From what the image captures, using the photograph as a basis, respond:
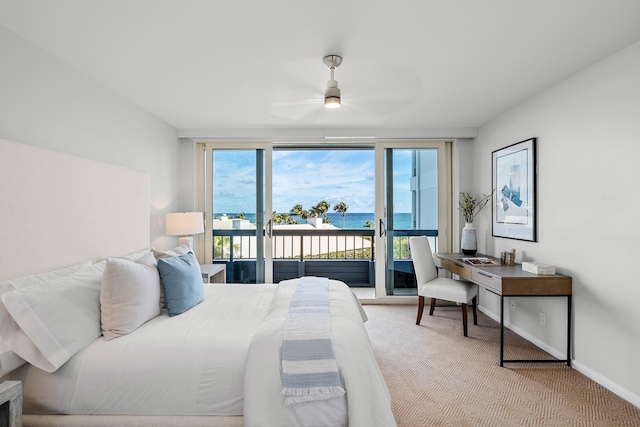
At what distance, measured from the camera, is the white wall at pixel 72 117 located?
6.73 feet

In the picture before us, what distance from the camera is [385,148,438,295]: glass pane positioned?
4691 mm

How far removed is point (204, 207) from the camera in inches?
185

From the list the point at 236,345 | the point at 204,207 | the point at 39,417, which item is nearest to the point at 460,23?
the point at 236,345

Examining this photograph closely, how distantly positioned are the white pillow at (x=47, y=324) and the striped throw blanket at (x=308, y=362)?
1.14 m

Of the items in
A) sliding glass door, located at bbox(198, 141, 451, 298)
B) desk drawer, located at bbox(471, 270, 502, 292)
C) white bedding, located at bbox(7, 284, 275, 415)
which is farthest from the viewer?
sliding glass door, located at bbox(198, 141, 451, 298)

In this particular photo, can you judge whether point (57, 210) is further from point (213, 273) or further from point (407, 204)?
point (407, 204)

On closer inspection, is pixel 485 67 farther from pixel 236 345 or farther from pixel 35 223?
pixel 35 223

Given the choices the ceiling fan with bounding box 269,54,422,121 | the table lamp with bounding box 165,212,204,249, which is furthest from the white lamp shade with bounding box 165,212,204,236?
the ceiling fan with bounding box 269,54,422,121

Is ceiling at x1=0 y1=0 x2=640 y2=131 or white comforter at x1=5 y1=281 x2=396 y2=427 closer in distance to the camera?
white comforter at x1=5 y1=281 x2=396 y2=427

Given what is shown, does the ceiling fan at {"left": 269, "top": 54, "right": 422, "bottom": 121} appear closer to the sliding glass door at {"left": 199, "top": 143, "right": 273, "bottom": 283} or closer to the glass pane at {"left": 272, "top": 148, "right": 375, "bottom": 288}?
the sliding glass door at {"left": 199, "top": 143, "right": 273, "bottom": 283}

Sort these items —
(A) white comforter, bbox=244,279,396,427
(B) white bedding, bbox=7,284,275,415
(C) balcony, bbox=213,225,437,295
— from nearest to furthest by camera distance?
(A) white comforter, bbox=244,279,396,427 < (B) white bedding, bbox=7,284,275,415 < (C) balcony, bbox=213,225,437,295

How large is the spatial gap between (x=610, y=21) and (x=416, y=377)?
9.14 ft

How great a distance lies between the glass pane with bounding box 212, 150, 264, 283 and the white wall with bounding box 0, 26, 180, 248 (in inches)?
35.1

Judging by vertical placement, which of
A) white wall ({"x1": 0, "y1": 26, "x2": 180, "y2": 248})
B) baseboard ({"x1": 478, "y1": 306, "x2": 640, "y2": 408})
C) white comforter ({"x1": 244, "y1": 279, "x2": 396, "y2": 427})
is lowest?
baseboard ({"x1": 478, "y1": 306, "x2": 640, "y2": 408})
